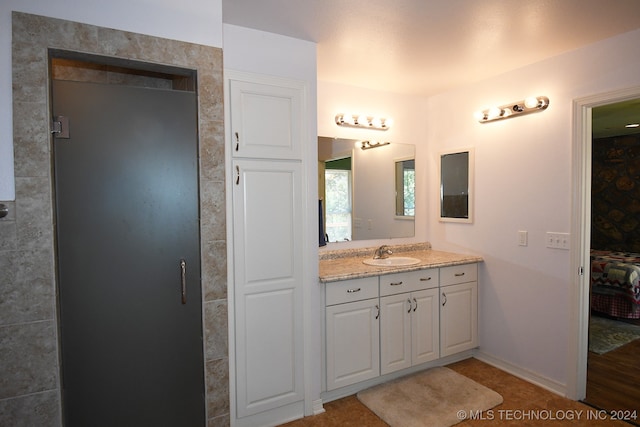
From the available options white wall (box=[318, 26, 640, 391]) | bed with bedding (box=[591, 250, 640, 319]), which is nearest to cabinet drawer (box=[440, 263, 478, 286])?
white wall (box=[318, 26, 640, 391])

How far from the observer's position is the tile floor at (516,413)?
2.31 metres

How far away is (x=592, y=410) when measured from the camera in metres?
2.43

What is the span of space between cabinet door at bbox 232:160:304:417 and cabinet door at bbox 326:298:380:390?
25 cm

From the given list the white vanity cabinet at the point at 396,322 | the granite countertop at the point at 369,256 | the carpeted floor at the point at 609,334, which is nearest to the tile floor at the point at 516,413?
the white vanity cabinet at the point at 396,322

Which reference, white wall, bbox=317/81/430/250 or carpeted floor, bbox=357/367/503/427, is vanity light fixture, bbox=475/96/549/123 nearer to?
white wall, bbox=317/81/430/250

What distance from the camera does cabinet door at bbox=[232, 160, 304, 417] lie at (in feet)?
7.12

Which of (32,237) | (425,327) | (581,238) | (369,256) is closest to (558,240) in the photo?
(581,238)

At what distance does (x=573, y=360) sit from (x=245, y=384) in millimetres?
2239

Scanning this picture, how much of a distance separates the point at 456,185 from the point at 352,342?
1783 millimetres

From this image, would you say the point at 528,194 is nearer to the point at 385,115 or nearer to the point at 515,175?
the point at 515,175

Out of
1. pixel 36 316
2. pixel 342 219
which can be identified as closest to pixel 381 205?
pixel 342 219

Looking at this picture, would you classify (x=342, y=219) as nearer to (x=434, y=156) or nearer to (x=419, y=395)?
(x=434, y=156)

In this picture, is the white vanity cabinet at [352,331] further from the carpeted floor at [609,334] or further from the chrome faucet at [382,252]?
the carpeted floor at [609,334]

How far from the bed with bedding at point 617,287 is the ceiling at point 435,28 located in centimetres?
292
